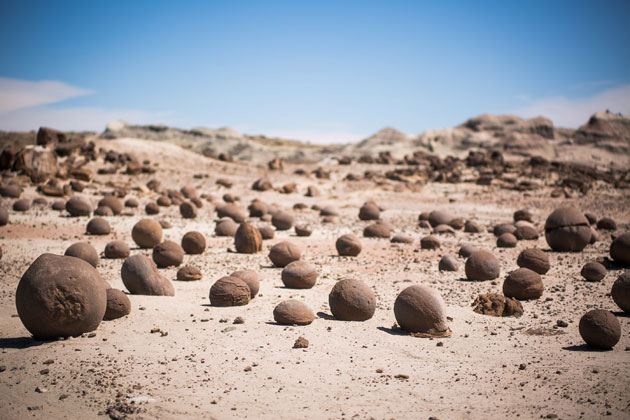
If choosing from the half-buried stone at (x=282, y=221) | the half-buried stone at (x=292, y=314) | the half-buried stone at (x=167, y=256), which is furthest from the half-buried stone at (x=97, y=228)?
the half-buried stone at (x=292, y=314)

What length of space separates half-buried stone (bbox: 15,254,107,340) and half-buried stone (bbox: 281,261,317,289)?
4.04 m

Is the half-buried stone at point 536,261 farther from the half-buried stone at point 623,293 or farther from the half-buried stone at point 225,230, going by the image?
the half-buried stone at point 225,230

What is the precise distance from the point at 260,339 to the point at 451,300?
388cm

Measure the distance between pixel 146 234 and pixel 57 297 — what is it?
7.46 metres

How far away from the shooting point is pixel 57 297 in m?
6.12

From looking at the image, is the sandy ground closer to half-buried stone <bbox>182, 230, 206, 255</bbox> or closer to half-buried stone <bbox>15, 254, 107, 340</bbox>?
half-buried stone <bbox>15, 254, 107, 340</bbox>

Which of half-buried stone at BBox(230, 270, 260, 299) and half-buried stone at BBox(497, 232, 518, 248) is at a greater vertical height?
half-buried stone at BBox(497, 232, 518, 248)

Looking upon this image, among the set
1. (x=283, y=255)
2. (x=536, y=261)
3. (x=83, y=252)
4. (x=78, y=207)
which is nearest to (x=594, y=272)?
(x=536, y=261)

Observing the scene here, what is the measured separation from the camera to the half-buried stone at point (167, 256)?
11289 mm

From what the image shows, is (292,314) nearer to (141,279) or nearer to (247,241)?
(141,279)

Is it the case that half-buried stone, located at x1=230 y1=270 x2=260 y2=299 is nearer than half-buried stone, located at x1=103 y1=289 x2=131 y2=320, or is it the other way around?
half-buried stone, located at x1=103 y1=289 x2=131 y2=320

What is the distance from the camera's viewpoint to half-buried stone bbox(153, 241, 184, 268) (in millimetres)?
11289

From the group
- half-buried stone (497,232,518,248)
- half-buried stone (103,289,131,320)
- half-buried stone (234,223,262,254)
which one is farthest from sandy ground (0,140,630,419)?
half-buried stone (497,232,518,248)

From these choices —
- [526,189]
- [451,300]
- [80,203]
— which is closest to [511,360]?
[451,300]
